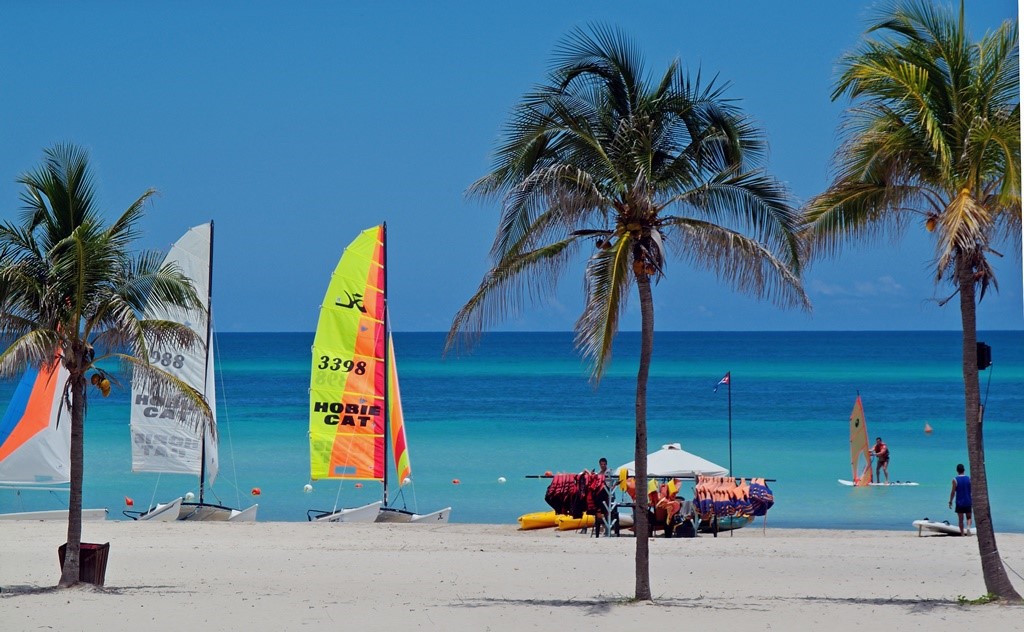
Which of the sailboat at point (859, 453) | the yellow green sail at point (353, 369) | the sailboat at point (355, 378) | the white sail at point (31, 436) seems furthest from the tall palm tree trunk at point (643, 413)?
the sailboat at point (859, 453)

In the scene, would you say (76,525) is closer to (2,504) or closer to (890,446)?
(2,504)

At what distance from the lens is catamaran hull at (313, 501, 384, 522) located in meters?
21.9

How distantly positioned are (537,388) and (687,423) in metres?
24.2

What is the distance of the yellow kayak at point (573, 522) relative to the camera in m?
19.4

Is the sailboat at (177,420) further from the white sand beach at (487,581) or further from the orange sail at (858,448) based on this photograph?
the orange sail at (858,448)

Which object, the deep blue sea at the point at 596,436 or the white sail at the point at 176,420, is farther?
the deep blue sea at the point at 596,436

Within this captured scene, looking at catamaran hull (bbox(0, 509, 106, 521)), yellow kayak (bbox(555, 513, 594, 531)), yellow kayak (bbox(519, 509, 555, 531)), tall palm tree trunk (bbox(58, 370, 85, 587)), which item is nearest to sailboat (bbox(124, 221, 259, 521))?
catamaran hull (bbox(0, 509, 106, 521))

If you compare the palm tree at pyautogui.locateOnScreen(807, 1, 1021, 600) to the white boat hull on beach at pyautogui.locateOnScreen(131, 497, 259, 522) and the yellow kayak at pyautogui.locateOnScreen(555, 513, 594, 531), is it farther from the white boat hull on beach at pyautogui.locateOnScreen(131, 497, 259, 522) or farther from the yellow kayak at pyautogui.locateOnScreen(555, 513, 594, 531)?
the white boat hull on beach at pyautogui.locateOnScreen(131, 497, 259, 522)

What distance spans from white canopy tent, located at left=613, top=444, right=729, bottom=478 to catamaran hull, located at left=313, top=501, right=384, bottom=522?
543 centimetres

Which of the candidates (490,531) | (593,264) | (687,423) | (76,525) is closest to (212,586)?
(76,525)

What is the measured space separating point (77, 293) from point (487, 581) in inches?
219

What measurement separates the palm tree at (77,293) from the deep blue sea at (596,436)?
590 millimetres

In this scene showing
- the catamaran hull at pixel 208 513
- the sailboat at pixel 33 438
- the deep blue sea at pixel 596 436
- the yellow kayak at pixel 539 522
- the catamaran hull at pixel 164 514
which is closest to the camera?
the yellow kayak at pixel 539 522

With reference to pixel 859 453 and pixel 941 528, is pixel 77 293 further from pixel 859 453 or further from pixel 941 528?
pixel 859 453
